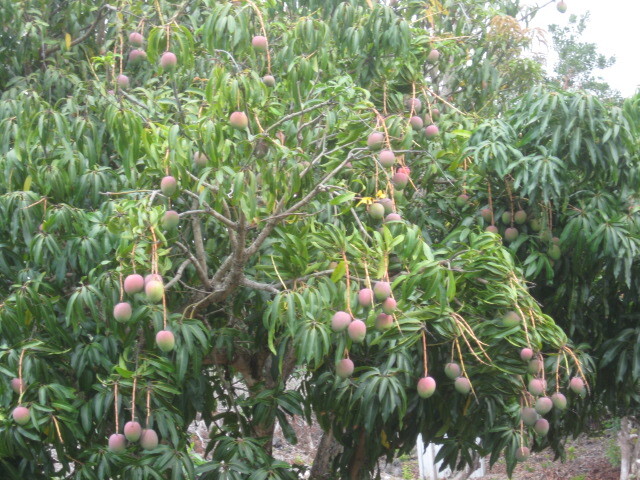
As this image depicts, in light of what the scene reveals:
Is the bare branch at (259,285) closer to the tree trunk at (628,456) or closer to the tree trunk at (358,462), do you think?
the tree trunk at (358,462)

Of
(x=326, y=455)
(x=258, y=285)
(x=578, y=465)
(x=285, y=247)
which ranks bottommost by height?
(x=578, y=465)

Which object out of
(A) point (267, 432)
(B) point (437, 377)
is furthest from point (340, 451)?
(B) point (437, 377)

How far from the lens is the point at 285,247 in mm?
2744

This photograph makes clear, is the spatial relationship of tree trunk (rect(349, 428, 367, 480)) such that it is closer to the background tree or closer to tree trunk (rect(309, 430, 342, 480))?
tree trunk (rect(309, 430, 342, 480))

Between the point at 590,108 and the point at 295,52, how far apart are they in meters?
1.14

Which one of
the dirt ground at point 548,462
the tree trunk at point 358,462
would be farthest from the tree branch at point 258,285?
the dirt ground at point 548,462

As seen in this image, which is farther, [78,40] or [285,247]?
[78,40]

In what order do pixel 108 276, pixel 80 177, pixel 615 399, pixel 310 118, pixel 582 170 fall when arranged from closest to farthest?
pixel 108 276
pixel 310 118
pixel 80 177
pixel 582 170
pixel 615 399

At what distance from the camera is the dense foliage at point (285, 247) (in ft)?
8.34

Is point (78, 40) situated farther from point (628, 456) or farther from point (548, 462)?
point (548, 462)

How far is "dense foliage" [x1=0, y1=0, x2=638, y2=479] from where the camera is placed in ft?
8.34

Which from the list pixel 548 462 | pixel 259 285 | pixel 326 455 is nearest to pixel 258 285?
pixel 259 285

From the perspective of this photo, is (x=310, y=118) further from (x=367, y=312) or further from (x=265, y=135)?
(x=367, y=312)

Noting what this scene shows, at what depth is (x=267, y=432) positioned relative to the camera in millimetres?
3428
